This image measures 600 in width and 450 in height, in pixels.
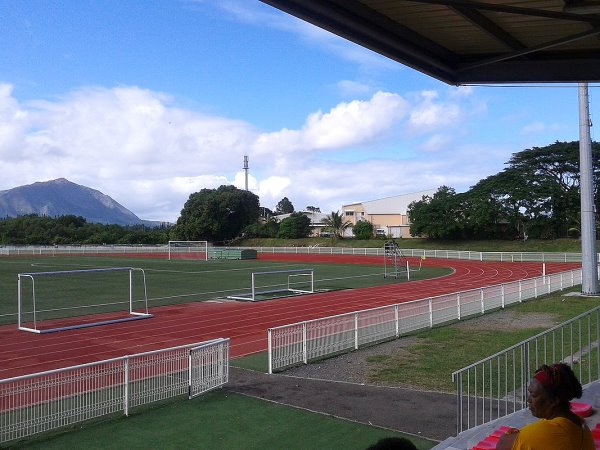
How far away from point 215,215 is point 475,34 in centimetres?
7899

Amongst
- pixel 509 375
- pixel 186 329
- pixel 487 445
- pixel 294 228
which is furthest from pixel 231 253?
pixel 487 445

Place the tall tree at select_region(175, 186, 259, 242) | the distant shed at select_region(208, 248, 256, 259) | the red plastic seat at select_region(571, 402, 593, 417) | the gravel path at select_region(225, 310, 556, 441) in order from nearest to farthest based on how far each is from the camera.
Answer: the red plastic seat at select_region(571, 402, 593, 417)
the gravel path at select_region(225, 310, 556, 441)
the distant shed at select_region(208, 248, 256, 259)
the tall tree at select_region(175, 186, 259, 242)

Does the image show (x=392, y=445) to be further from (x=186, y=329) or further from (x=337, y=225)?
(x=337, y=225)

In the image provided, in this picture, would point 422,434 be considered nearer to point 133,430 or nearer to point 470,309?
point 133,430

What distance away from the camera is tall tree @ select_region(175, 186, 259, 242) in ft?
273

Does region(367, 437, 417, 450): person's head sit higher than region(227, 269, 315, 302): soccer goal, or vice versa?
region(367, 437, 417, 450): person's head

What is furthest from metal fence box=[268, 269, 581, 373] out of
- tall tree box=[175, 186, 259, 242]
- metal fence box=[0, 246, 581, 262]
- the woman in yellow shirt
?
tall tree box=[175, 186, 259, 242]

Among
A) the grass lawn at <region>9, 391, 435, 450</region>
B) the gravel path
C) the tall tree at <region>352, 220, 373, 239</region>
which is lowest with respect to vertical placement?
the gravel path

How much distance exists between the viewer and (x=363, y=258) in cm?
5884

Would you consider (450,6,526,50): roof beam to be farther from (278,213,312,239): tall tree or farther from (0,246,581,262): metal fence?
(278,213,312,239): tall tree

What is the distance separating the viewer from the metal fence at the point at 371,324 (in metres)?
12.2

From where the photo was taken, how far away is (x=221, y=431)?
7809 mm

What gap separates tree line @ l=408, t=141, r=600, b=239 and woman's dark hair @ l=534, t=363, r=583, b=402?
61.1 metres

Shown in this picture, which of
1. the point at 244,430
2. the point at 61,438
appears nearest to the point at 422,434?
the point at 244,430
